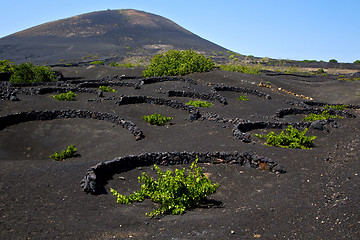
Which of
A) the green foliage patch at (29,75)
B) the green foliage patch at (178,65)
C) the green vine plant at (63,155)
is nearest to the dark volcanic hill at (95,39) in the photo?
the green foliage patch at (29,75)

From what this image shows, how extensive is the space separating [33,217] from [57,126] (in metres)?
10.3

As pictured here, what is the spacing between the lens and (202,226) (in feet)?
19.8

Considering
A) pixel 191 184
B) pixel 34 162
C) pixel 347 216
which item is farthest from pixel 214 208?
pixel 34 162

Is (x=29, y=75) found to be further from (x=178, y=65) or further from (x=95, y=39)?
(x=95, y=39)

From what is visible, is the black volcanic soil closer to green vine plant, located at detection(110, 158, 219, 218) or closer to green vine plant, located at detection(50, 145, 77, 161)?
green vine plant, located at detection(110, 158, 219, 218)

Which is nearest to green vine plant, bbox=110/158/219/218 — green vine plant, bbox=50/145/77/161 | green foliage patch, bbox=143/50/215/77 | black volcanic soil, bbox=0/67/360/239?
black volcanic soil, bbox=0/67/360/239

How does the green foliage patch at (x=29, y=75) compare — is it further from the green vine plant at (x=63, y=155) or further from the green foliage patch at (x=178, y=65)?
the green vine plant at (x=63, y=155)

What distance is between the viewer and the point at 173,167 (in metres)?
10.5

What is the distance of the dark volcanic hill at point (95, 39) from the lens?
76.8m

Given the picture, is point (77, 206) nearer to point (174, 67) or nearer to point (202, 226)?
point (202, 226)

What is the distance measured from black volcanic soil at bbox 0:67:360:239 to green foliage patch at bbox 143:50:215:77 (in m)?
17.9

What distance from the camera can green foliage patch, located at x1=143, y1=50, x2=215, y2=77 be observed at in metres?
34.0

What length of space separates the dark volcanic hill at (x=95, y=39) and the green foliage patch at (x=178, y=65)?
38448mm

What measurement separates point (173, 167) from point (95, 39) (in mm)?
97988
